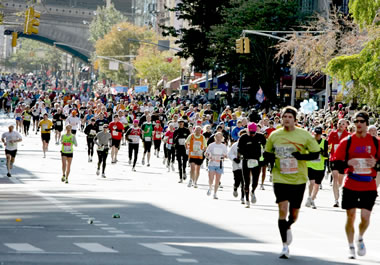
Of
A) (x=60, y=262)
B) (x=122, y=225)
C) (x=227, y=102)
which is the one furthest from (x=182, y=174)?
(x=227, y=102)

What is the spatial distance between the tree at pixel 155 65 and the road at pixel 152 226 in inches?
2894

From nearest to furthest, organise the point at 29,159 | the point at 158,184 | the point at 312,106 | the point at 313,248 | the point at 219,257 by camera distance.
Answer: the point at 219,257, the point at 313,248, the point at 158,184, the point at 29,159, the point at 312,106

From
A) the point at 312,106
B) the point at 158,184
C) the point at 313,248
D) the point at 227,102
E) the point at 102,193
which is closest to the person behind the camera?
the point at 313,248

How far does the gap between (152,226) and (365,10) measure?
15.6 m

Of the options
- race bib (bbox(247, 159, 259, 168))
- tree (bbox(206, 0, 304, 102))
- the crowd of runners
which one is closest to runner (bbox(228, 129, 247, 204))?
the crowd of runners

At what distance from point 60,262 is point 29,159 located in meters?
25.1

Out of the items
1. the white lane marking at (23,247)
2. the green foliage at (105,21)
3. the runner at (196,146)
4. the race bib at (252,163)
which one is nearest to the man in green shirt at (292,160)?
the white lane marking at (23,247)

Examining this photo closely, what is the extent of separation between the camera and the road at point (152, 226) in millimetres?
11836

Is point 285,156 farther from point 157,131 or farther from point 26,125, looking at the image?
point 26,125

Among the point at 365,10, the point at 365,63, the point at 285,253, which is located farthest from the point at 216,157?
the point at 365,63

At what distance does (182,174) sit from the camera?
26.9 m

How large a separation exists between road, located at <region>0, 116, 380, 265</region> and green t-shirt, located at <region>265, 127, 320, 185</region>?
911mm

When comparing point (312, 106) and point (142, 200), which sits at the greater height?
point (312, 106)

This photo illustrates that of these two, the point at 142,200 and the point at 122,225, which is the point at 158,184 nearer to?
the point at 142,200
